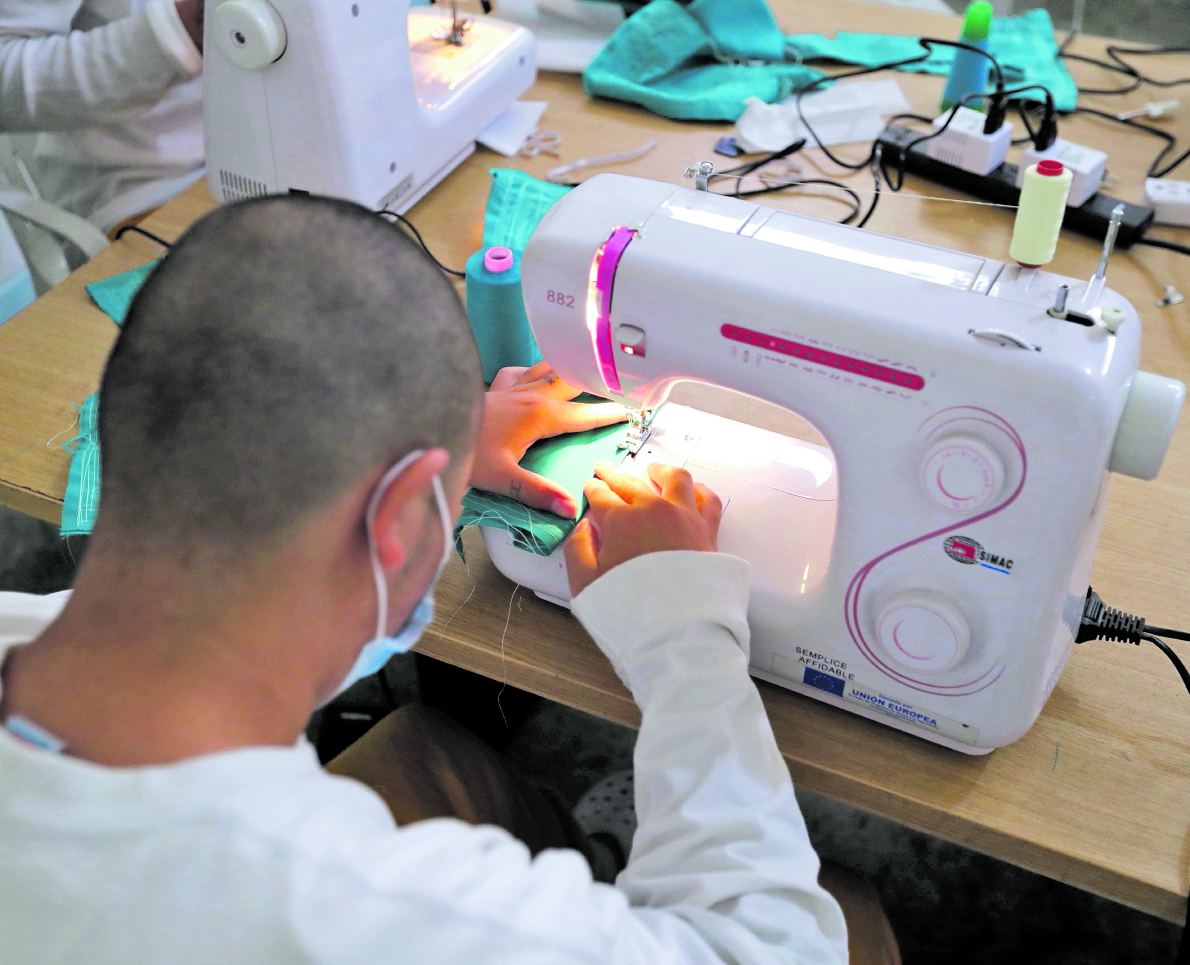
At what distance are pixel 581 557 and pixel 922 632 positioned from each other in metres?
0.31

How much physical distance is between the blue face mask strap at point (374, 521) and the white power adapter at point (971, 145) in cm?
120

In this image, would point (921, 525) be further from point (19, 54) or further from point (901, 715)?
point (19, 54)

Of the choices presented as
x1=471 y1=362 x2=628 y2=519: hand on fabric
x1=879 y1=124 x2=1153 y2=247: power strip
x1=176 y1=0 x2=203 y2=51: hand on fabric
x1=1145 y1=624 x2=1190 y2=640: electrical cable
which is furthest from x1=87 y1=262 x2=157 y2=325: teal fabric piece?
x1=1145 y1=624 x2=1190 y2=640: electrical cable

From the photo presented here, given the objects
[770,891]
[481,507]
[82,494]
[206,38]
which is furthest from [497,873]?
[206,38]

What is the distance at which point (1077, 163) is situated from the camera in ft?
4.91

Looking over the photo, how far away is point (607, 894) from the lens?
26.2 inches

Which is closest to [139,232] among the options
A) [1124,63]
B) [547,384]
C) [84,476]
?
[84,476]

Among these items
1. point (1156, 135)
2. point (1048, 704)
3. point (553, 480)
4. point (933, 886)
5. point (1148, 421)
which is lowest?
point (933, 886)

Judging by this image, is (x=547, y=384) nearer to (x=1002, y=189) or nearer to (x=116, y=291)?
(x=116, y=291)

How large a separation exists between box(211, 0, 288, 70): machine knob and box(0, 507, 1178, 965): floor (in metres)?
0.80

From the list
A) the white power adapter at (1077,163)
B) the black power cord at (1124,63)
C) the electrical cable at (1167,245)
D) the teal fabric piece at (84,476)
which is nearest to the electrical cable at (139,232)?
the teal fabric piece at (84,476)

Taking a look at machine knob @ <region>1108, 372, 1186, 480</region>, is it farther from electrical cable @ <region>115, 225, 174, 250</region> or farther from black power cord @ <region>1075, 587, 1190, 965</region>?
electrical cable @ <region>115, 225, 174, 250</region>

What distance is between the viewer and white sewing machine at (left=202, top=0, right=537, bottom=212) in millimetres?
1300

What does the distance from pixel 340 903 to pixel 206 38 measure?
1223 millimetres
